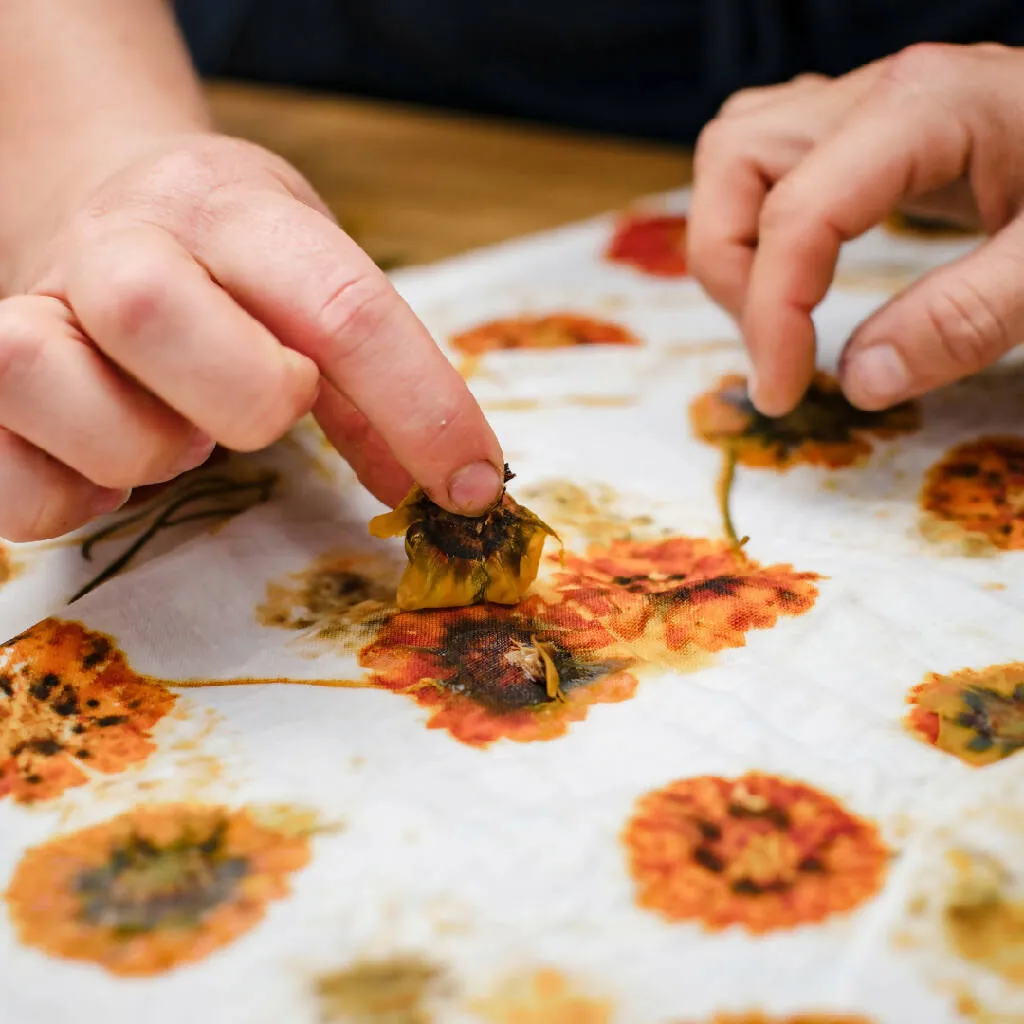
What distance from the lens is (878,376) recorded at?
489mm

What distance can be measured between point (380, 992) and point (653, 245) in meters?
0.58

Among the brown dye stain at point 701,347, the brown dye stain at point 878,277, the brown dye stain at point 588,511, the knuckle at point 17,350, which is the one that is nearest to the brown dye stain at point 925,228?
the brown dye stain at point 878,277

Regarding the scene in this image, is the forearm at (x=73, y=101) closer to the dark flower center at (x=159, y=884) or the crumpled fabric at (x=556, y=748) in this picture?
the crumpled fabric at (x=556, y=748)

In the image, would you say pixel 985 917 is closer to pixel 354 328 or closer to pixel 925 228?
pixel 354 328

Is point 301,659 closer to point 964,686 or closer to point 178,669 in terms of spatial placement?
point 178,669

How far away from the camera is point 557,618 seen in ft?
1.35

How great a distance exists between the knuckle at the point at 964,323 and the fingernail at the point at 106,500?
1.15 feet

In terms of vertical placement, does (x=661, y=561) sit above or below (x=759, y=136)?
below

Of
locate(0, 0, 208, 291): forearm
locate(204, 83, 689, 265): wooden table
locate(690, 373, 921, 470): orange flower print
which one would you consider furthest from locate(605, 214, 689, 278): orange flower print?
locate(0, 0, 208, 291): forearm

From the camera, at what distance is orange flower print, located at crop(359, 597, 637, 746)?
36cm

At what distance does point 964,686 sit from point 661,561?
0.43ft

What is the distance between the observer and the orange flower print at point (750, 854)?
0.97 feet

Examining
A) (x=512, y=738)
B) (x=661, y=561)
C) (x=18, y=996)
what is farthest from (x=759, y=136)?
(x=18, y=996)

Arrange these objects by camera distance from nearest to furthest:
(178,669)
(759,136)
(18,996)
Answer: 1. (18,996)
2. (178,669)
3. (759,136)
